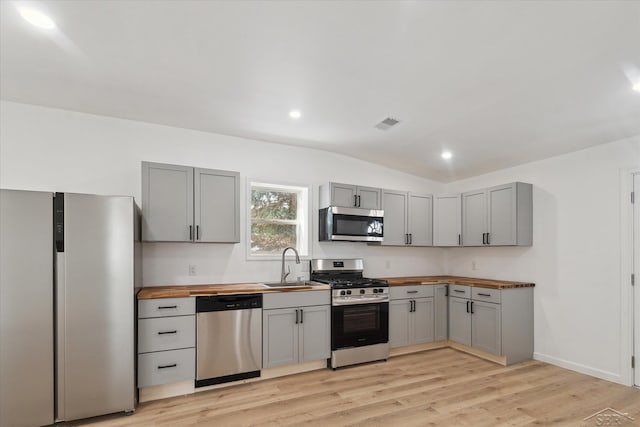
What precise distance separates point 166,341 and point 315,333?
1.51 metres

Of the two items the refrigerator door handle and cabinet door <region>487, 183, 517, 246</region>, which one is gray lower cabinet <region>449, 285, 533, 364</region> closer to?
cabinet door <region>487, 183, 517, 246</region>

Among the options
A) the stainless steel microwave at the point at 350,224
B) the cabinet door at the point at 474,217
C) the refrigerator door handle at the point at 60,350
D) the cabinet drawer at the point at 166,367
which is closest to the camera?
the refrigerator door handle at the point at 60,350

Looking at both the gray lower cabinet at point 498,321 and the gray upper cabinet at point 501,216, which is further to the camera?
the gray upper cabinet at point 501,216

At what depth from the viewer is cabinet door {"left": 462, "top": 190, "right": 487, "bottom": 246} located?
464 centimetres

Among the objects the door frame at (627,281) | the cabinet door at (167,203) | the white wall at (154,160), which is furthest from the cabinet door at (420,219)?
the cabinet door at (167,203)

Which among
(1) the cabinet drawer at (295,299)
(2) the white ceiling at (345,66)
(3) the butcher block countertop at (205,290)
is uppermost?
(2) the white ceiling at (345,66)

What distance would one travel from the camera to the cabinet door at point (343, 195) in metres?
4.36

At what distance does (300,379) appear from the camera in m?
3.62

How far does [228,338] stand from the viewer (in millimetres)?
3365

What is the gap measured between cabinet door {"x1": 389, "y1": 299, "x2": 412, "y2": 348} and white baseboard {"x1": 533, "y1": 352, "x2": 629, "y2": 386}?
158cm

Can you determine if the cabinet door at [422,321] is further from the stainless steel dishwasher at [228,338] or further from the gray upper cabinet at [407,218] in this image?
the stainless steel dishwasher at [228,338]

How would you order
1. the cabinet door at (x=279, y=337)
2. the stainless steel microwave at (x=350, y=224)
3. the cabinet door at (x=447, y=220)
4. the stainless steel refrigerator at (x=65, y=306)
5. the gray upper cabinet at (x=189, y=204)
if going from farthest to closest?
1. the cabinet door at (x=447, y=220)
2. the stainless steel microwave at (x=350, y=224)
3. the cabinet door at (x=279, y=337)
4. the gray upper cabinet at (x=189, y=204)
5. the stainless steel refrigerator at (x=65, y=306)

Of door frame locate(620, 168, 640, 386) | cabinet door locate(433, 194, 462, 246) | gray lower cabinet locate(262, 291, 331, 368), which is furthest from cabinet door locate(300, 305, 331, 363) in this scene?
door frame locate(620, 168, 640, 386)

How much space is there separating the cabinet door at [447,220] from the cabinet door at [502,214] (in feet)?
1.59
